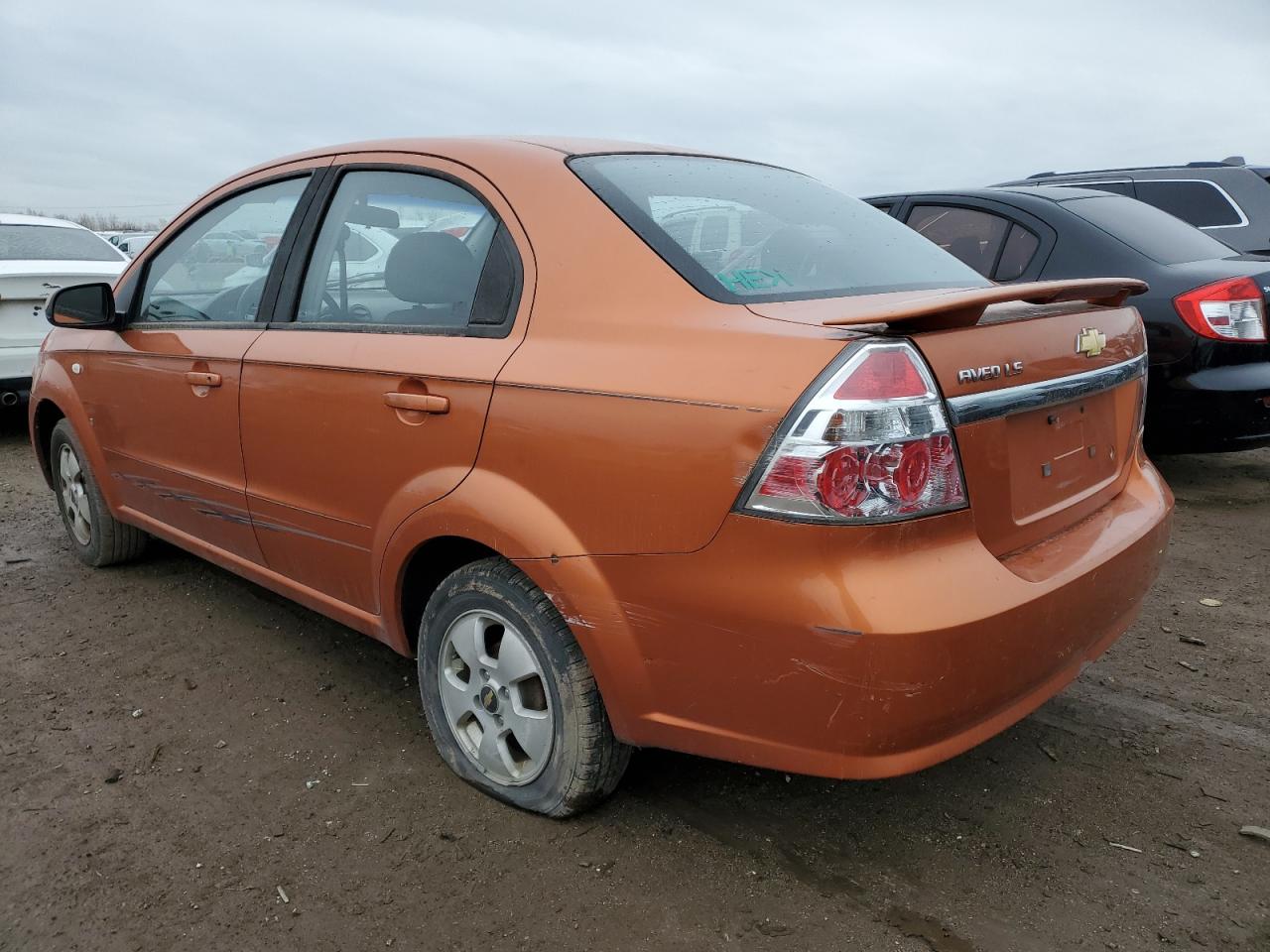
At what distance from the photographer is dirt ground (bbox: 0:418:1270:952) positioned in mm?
2043

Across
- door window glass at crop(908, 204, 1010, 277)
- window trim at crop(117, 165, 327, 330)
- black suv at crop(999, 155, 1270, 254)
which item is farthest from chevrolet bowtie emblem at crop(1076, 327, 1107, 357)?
black suv at crop(999, 155, 1270, 254)

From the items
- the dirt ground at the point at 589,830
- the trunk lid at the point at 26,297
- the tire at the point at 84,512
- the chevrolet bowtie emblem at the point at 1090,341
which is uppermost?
the chevrolet bowtie emblem at the point at 1090,341

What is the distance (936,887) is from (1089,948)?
0.31 m

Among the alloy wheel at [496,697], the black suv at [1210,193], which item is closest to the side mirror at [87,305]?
the alloy wheel at [496,697]

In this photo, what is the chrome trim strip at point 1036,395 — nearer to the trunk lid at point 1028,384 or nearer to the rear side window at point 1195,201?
the trunk lid at point 1028,384

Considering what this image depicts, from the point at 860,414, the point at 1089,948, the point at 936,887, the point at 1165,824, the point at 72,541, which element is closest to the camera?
the point at 860,414

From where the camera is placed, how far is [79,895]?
2162 millimetres

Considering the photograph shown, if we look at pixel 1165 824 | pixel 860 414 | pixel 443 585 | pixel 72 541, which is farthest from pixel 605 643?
pixel 72 541

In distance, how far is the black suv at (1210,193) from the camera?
24.6 ft

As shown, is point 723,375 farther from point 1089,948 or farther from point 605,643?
point 1089,948

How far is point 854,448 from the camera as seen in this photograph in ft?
5.72

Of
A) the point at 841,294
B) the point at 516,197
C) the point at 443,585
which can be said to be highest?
the point at 516,197

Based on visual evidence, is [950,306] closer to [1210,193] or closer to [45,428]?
[45,428]

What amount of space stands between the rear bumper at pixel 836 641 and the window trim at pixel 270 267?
62.9 inches
